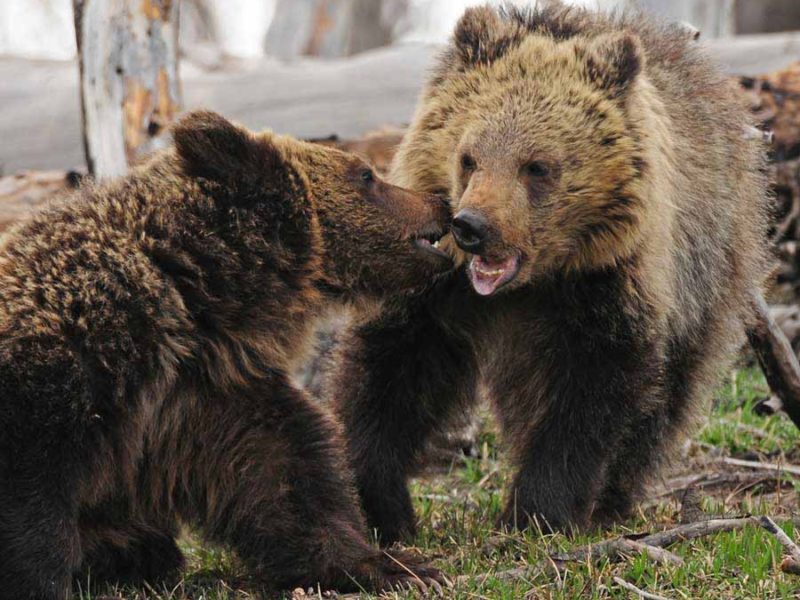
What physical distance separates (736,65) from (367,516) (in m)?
7.35

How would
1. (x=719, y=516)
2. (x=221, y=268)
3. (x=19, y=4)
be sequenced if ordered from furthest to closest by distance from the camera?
(x=19, y=4) → (x=719, y=516) → (x=221, y=268)

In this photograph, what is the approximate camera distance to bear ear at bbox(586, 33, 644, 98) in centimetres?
576

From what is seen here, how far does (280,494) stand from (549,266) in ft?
5.85

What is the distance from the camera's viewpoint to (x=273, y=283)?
5.01 m

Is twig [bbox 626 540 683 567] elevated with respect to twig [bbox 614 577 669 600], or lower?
lower

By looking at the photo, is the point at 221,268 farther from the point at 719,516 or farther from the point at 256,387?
the point at 719,516

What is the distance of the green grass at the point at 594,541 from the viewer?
4582 mm

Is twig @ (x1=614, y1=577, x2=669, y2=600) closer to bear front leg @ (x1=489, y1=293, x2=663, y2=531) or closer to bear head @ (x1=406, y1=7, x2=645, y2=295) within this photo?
Result: bear front leg @ (x1=489, y1=293, x2=663, y2=531)

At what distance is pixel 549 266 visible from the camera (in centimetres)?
581

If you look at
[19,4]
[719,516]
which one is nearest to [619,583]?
[719,516]

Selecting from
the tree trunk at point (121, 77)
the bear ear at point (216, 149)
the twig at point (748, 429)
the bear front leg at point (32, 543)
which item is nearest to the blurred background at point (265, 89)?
the tree trunk at point (121, 77)

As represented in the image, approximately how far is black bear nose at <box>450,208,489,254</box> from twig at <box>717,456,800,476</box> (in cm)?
280

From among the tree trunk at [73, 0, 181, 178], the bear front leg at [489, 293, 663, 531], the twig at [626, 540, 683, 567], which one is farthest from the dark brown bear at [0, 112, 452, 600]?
the tree trunk at [73, 0, 181, 178]

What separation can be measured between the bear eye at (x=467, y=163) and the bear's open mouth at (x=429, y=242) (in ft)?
1.07
